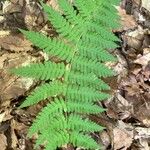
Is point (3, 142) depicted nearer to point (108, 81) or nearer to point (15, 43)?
point (15, 43)

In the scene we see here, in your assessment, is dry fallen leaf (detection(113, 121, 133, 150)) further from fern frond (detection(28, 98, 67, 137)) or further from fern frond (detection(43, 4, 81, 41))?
fern frond (detection(43, 4, 81, 41))

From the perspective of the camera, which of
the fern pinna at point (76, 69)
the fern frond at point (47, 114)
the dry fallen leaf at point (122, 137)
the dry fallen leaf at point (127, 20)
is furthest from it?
the dry fallen leaf at point (127, 20)

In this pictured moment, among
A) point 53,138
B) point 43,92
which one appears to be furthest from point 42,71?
point 53,138

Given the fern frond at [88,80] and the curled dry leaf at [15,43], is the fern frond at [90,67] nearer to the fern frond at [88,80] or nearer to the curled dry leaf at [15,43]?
the fern frond at [88,80]

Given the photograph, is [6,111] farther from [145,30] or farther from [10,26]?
[145,30]

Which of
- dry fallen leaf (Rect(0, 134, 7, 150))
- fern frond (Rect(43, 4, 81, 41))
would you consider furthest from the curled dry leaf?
dry fallen leaf (Rect(0, 134, 7, 150))

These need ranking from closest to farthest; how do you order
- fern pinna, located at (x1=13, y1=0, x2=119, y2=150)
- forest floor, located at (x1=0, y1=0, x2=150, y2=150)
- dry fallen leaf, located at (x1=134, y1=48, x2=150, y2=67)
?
fern pinna, located at (x1=13, y1=0, x2=119, y2=150) < forest floor, located at (x1=0, y1=0, x2=150, y2=150) < dry fallen leaf, located at (x1=134, y1=48, x2=150, y2=67)

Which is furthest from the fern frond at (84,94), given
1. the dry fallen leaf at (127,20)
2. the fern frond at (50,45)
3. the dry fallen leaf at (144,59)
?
the dry fallen leaf at (127,20)
